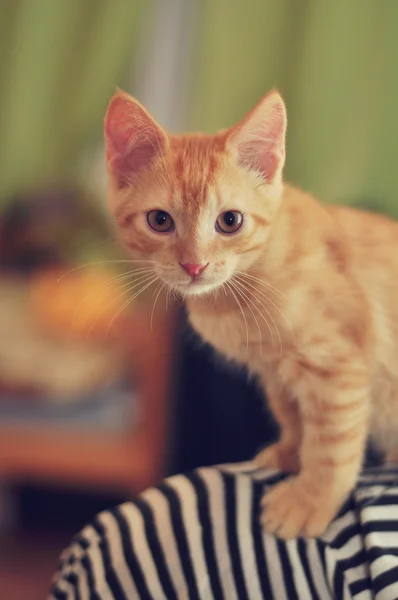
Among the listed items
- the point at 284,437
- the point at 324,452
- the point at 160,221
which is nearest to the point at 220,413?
the point at 284,437

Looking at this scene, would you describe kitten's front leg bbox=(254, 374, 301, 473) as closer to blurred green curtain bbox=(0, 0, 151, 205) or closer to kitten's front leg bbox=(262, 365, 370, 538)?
kitten's front leg bbox=(262, 365, 370, 538)

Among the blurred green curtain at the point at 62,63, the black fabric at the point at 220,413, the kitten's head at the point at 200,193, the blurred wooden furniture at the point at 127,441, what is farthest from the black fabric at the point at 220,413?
the blurred green curtain at the point at 62,63

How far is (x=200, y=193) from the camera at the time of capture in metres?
0.65

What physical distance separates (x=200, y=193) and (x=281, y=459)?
360mm

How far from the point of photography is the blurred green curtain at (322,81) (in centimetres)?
133

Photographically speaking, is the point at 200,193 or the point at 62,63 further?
the point at 62,63

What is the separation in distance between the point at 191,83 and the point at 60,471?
106cm

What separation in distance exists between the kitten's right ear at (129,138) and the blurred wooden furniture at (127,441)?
0.86m

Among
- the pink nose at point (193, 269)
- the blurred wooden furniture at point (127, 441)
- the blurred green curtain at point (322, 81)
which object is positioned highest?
the blurred green curtain at point (322, 81)

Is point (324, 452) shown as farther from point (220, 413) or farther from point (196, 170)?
point (220, 413)

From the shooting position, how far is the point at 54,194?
5.79 ft

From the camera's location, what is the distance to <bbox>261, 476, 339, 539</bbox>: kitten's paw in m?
0.69

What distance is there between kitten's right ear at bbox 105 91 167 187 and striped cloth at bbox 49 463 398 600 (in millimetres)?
353

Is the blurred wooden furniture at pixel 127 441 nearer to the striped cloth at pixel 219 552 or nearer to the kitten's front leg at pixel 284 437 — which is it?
the kitten's front leg at pixel 284 437
